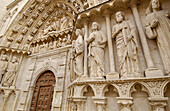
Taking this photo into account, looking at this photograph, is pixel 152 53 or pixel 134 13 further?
pixel 134 13

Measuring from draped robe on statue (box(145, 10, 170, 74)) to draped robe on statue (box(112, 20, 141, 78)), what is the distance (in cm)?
30

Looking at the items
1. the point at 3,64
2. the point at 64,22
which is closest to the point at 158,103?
the point at 64,22

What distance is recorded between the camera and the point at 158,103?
A: 56.8 inches

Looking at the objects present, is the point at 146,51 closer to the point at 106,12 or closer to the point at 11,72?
the point at 106,12

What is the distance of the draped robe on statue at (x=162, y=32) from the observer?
1.64 metres

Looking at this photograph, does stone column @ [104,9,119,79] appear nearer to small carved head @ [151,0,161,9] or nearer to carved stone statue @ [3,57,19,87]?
small carved head @ [151,0,161,9]

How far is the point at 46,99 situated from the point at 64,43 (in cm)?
263

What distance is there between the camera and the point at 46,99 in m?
4.13

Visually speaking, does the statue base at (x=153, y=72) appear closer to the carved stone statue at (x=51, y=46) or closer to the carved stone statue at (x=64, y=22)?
the carved stone statue at (x=51, y=46)

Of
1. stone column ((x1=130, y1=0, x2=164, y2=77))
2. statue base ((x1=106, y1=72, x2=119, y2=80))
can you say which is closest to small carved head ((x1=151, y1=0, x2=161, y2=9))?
stone column ((x1=130, y1=0, x2=164, y2=77))

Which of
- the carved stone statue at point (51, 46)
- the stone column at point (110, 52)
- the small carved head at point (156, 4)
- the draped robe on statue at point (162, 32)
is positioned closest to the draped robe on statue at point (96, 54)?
the stone column at point (110, 52)

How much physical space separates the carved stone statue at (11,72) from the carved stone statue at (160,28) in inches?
232

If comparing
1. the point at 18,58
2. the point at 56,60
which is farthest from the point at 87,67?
the point at 18,58

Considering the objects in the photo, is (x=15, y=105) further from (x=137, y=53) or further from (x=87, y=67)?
(x=137, y=53)
